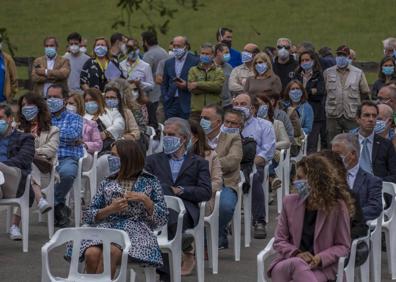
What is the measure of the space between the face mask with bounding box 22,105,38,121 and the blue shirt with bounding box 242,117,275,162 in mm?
2329

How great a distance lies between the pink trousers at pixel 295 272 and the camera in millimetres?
9812

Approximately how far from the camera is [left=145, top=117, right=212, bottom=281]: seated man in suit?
40.4 feet

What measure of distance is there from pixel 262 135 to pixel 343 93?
5063 mm

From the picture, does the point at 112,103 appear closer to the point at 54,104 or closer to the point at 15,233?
the point at 54,104

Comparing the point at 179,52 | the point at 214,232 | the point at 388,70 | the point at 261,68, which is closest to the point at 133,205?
the point at 214,232

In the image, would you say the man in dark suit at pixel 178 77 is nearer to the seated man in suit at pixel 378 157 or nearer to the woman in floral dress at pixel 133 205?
the seated man in suit at pixel 378 157

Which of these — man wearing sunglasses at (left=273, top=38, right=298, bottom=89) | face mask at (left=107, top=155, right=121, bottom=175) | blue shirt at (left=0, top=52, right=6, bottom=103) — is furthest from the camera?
man wearing sunglasses at (left=273, top=38, right=298, bottom=89)

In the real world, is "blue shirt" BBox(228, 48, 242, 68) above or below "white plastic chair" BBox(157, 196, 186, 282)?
above

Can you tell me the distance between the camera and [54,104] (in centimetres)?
1536

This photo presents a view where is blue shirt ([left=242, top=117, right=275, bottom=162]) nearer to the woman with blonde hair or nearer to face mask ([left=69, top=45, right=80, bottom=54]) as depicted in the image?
the woman with blonde hair

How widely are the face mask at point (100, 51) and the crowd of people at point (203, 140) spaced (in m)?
0.02

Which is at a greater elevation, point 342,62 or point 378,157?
point 342,62

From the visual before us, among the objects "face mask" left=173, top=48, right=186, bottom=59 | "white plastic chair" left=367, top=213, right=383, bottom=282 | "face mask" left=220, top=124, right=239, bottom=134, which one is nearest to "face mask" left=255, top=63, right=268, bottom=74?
"face mask" left=173, top=48, right=186, bottom=59

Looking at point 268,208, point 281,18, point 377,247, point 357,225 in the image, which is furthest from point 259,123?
point 281,18
